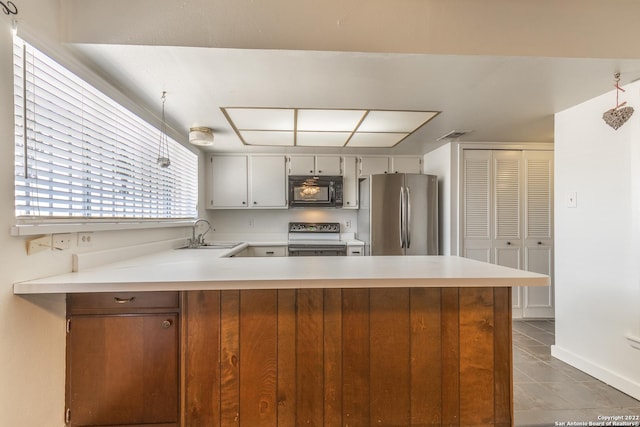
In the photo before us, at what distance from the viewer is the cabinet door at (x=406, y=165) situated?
4137 millimetres

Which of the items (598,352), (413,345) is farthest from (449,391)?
(598,352)

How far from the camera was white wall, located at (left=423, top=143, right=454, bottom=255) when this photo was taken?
3.50 meters

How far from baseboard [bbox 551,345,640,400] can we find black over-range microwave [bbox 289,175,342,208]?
2.71 metres

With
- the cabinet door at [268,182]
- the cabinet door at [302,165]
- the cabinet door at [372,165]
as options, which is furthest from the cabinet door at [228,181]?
the cabinet door at [372,165]

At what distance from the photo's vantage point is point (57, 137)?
1.41 m

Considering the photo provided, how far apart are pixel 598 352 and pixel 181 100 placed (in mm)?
3639

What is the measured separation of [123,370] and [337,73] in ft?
6.35

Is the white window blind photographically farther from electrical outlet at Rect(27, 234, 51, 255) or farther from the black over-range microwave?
the black over-range microwave

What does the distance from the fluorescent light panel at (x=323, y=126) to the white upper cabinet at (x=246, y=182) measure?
0.60 meters

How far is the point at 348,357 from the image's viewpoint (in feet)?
4.81

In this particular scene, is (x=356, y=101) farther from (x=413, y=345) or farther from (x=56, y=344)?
(x=56, y=344)

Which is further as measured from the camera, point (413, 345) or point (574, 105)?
point (574, 105)

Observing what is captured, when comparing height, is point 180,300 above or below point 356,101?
below

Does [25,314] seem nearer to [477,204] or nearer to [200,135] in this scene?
[200,135]
